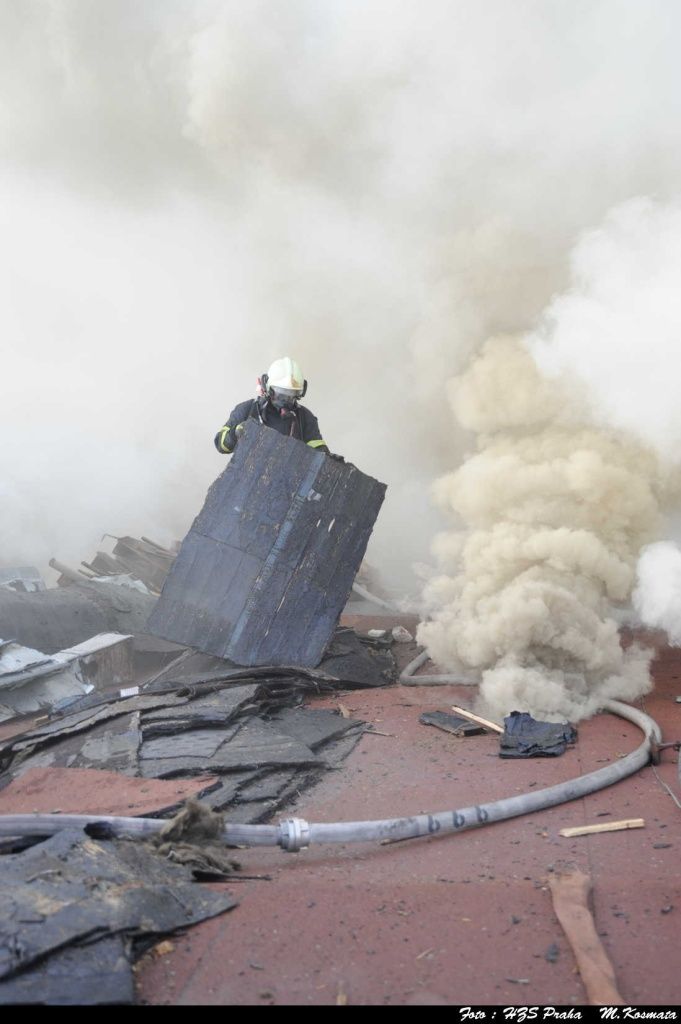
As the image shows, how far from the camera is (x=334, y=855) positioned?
4.51 m

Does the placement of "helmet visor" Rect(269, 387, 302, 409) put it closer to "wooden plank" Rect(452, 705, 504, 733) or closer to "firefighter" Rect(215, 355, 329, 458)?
"firefighter" Rect(215, 355, 329, 458)

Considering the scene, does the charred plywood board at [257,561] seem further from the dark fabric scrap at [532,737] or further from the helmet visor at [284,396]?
the dark fabric scrap at [532,737]

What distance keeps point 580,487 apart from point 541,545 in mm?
739

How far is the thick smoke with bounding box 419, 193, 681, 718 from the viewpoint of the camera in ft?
25.7

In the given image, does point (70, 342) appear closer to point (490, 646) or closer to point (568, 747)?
point (490, 646)

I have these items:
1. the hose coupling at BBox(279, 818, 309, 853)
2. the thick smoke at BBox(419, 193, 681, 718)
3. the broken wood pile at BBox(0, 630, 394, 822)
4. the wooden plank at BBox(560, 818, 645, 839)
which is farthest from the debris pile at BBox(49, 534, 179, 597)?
the wooden plank at BBox(560, 818, 645, 839)

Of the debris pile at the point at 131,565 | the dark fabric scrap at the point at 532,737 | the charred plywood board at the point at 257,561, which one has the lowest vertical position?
the dark fabric scrap at the point at 532,737

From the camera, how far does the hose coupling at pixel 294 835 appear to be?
430cm

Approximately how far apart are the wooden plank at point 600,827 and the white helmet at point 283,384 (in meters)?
5.28

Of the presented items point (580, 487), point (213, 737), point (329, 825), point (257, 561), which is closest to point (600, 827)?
Answer: point (329, 825)

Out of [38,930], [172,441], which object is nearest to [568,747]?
[38,930]

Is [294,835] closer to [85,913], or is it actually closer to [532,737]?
[85,913]

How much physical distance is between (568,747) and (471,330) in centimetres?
559

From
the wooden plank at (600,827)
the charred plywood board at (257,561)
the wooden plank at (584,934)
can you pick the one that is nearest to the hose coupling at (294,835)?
the wooden plank at (584,934)
